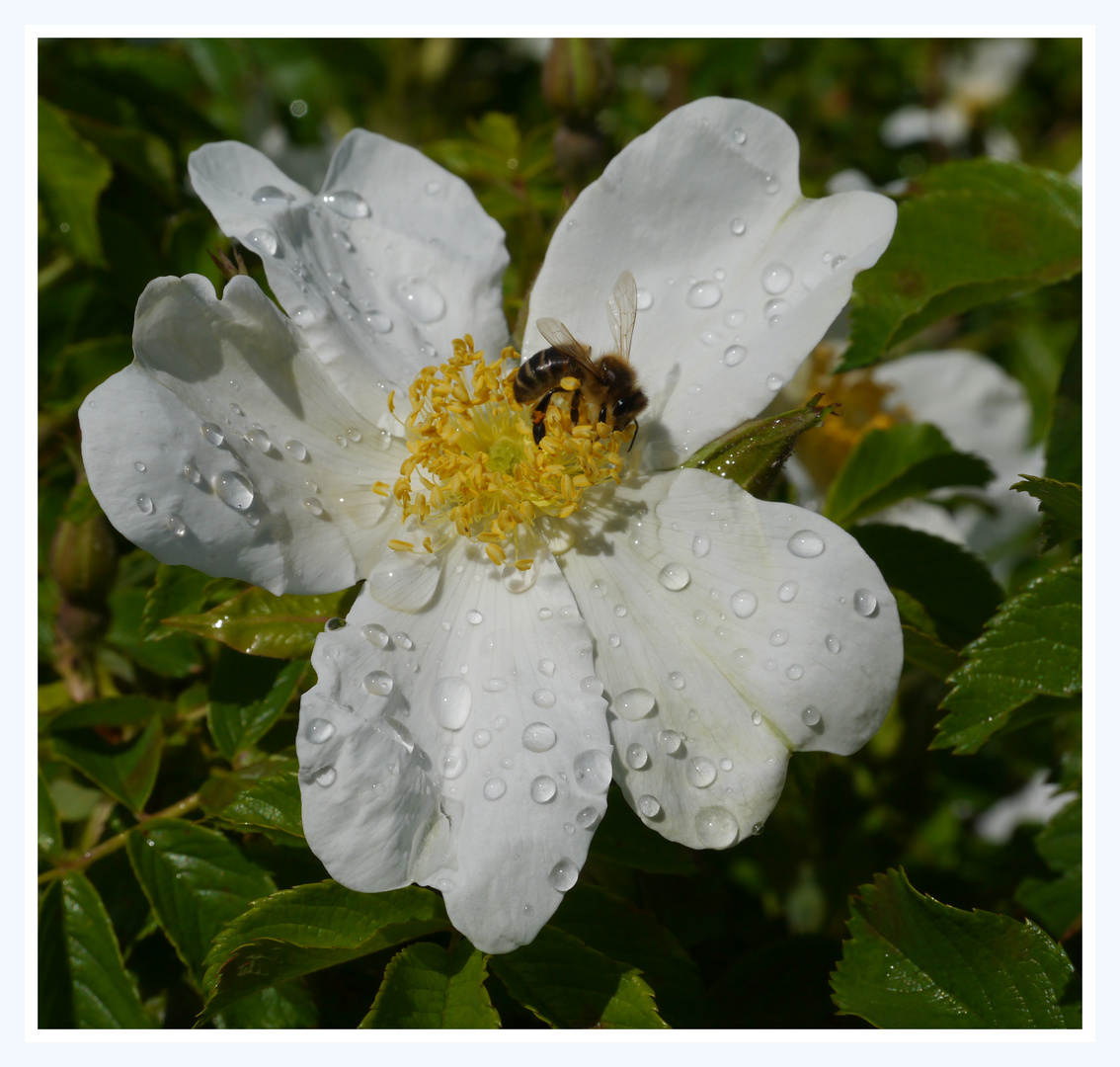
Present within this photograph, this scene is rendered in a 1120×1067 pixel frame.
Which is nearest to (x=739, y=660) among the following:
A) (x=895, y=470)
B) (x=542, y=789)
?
(x=542, y=789)

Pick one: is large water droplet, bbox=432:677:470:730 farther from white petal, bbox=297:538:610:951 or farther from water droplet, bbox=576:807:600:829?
water droplet, bbox=576:807:600:829

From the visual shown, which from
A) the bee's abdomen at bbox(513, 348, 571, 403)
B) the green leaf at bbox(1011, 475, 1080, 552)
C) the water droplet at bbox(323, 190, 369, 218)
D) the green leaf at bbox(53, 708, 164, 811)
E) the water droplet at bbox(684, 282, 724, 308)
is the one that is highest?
the water droplet at bbox(323, 190, 369, 218)

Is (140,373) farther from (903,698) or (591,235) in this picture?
(903,698)

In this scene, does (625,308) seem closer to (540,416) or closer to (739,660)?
(540,416)

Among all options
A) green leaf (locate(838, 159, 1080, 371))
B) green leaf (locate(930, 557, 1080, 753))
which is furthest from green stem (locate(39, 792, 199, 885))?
green leaf (locate(838, 159, 1080, 371))

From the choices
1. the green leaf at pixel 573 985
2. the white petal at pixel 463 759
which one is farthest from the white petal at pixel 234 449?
the green leaf at pixel 573 985

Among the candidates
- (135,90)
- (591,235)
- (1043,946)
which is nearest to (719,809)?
(1043,946)

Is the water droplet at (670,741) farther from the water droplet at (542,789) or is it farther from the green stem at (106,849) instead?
the green stem at (106,849)
